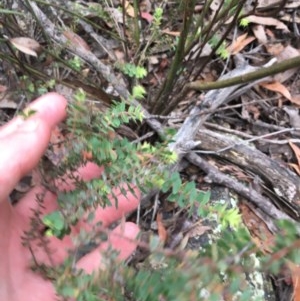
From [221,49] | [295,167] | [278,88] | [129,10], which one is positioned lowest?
[295,167]

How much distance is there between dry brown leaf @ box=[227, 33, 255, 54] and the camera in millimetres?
1974

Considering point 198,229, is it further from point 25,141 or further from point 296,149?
point 25,141

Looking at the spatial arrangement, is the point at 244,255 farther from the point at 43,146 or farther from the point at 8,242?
the point at 8,242

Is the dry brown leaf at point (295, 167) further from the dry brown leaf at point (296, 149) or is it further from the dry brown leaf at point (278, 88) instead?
the dry brown leaf at point (278, 88)

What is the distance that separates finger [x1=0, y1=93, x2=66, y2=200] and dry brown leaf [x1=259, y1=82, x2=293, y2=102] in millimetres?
1070

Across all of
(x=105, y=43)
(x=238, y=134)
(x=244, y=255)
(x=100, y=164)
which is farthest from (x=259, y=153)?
(x=244, y=255)

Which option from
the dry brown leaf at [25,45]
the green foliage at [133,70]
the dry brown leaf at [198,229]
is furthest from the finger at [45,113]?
the dry brown leaf at [198,229]

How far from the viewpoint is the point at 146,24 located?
2023mm

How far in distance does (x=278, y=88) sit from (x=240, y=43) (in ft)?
0.75

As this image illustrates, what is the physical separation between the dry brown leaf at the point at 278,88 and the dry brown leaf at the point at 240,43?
160 millimetres

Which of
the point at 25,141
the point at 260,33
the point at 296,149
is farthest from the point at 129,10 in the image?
the point at 25,141

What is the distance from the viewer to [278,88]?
1933mm

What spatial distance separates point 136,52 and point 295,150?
0.59 meters

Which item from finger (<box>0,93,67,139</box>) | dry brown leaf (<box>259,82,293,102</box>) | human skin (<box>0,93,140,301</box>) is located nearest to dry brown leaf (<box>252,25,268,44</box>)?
dry brown leaf (<box>259,82,293,102</box>)
